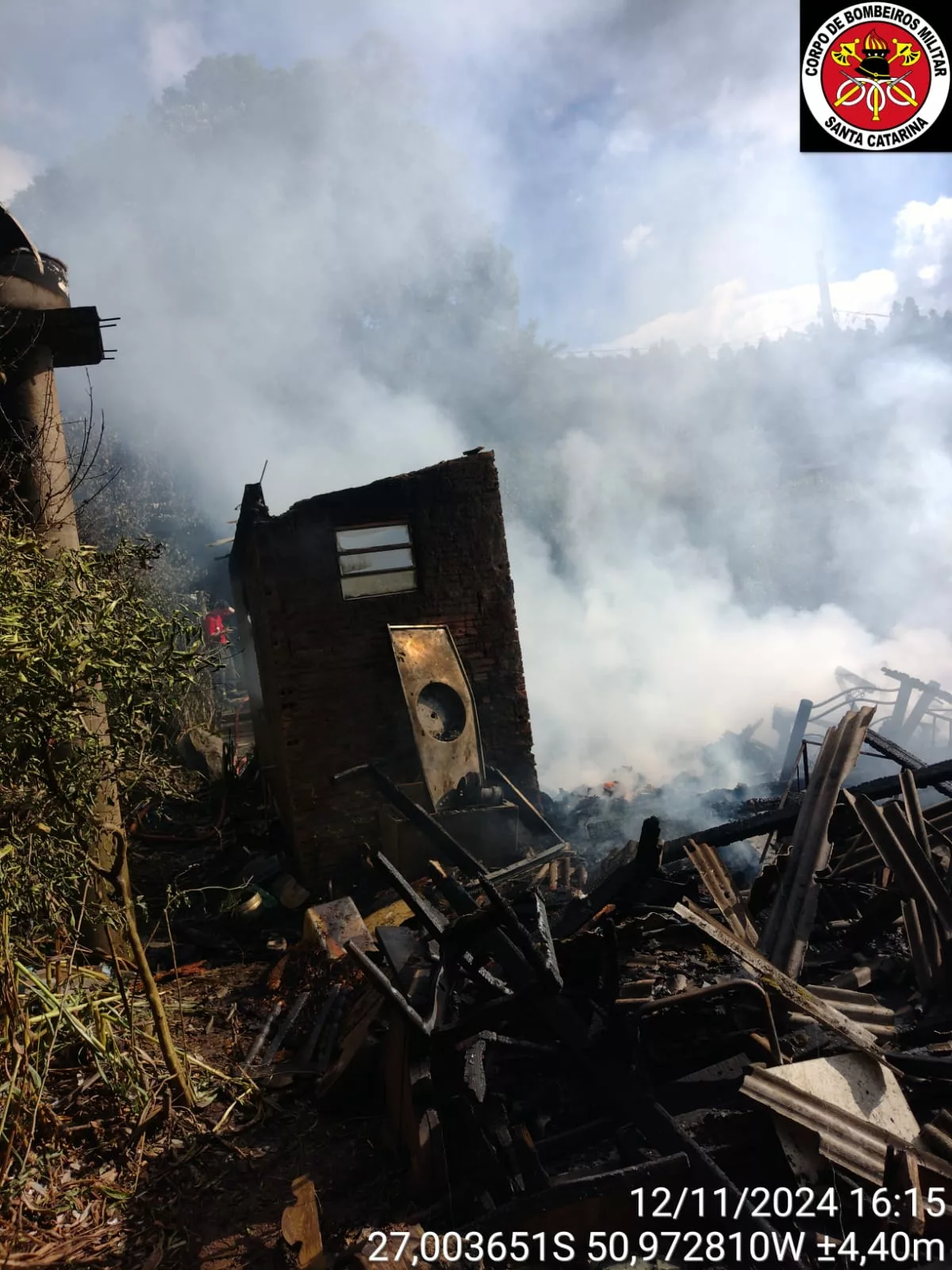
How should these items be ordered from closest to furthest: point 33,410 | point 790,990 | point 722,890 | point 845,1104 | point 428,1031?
point 845,1104, point 428,1031, point 790,990, point 722,890, point 33,410

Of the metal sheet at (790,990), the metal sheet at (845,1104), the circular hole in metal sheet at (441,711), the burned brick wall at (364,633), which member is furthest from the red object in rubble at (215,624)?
the metal sheet at (845,1104)

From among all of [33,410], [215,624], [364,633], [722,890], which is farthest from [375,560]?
[215,624]

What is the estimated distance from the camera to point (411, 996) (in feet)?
15.4

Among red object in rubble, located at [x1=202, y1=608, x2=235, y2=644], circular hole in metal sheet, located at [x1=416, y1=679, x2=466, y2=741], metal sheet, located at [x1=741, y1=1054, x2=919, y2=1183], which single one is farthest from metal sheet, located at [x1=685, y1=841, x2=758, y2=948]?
red object in rubble, located at [x1=202, y1=608, x2=235, y2=644]

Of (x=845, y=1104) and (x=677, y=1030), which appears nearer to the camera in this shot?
(x=845, y=1104)

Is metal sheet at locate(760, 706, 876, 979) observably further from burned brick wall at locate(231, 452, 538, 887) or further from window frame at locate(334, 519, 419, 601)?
window frame at locate(334, 519, 419, 601)

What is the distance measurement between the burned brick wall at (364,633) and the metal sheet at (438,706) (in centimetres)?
23

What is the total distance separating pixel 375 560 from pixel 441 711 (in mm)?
2087

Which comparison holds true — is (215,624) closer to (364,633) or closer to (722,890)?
(364,633)

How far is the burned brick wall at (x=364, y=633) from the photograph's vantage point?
9.25m

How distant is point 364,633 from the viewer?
9469 millimetres

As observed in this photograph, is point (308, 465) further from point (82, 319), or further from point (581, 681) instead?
point (82, 319)

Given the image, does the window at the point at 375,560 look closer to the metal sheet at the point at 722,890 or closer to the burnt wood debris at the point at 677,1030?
the burnt wood debris at the point at 677,1030

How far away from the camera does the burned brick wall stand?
9250 mm
